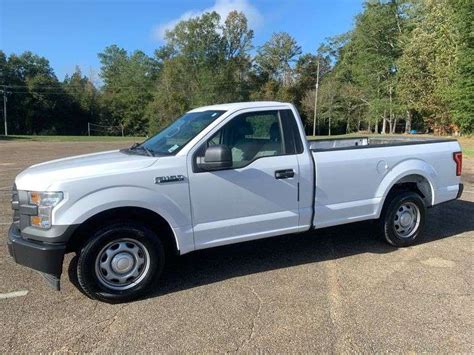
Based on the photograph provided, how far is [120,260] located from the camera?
4301mm

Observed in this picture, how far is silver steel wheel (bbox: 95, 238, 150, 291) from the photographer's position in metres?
4.25

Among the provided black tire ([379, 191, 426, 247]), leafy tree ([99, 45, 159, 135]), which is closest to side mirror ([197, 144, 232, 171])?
black tire ([379, 191, 426, 247])

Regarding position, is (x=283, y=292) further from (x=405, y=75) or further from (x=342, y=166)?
(x=405, y=75)

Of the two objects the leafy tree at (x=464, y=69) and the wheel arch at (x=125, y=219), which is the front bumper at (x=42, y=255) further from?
the leafy tree at (x=464, y=69)

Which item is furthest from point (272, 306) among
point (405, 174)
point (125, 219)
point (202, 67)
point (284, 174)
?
point (202, 67)

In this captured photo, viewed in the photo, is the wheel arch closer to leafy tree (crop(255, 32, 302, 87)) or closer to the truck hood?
the truck hood

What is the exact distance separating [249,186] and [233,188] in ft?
0.63

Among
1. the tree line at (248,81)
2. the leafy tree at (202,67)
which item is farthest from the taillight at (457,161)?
the leafy tree at (202,67)

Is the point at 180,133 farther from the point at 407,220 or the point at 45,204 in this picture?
the point at 407,220

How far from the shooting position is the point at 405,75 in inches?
1635

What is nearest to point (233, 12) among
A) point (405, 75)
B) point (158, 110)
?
point (158, 110)

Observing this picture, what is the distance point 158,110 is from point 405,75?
133ft

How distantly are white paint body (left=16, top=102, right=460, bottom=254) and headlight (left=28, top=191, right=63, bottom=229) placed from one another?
0.17 ft

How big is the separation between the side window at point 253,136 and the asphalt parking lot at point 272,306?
4.49ft
